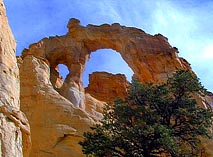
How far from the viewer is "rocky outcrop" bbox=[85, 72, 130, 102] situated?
45438 mm

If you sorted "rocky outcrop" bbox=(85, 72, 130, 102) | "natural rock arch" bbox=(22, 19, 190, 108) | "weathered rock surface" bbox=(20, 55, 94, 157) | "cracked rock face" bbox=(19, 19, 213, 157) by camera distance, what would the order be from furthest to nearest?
"rocky outcrop" bbox=(85, 72, 130, 102)
"natural rock arch" bbox=(22, 19, 190, 108)
"cracked rock face" bbox=(19, 19, 213, 157)
"weathered rock surface" bbox=(20, 55, 94, 157)

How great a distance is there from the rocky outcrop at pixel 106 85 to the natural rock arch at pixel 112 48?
631 centimetres

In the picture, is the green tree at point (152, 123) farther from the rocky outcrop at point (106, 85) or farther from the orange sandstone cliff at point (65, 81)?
the rocky outcrop at point (106, 85)

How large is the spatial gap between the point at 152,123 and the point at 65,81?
1924 centimetres

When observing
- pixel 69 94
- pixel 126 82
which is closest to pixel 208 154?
pixel 69 94

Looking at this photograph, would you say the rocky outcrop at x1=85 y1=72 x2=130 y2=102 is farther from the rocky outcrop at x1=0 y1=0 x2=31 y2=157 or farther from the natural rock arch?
the rocky outcrop at x1=0 y1=0 x2=31 y2=157

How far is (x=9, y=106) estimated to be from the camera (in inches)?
379

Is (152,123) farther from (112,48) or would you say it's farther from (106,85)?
(106,85)

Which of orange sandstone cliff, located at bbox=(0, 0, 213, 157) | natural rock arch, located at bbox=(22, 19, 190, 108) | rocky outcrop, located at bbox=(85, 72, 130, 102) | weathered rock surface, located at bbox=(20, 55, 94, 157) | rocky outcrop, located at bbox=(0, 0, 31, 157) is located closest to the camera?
rocky outcrop, located at bbox=(0, 0, 31, 157)

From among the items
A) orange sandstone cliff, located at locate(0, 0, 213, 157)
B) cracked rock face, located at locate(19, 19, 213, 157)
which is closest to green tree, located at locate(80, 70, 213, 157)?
orange sandstone cliff, located at locate(0, 0, 213, 157)

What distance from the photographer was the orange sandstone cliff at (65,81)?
10.2 meters

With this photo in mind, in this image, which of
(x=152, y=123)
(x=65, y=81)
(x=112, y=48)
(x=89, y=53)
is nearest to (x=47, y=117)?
(x=152, y=123)

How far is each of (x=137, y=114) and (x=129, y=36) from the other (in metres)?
21.7

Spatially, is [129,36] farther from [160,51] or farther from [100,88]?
[100,88]
